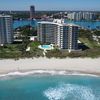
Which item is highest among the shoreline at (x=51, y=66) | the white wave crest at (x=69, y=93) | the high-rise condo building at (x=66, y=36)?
the high-rise condo building at (x=66, y=36)

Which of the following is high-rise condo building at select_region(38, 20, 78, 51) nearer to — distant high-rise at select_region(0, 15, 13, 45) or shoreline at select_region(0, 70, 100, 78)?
distant high-rise at select_region(0, 15, 13, 45)

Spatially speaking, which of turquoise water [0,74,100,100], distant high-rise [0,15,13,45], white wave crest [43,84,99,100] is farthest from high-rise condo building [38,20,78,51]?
white wave crest [43,84,99,100]

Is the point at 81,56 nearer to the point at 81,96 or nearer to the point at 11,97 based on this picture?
the point at 81,96

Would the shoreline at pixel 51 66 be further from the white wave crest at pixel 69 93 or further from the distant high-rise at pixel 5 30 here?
the distant high-rise at pixel 5 30

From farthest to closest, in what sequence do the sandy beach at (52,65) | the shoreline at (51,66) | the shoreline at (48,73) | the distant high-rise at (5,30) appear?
the distant high-rise at (5,30) → the sandy beach at (52,65) → the shoreline at (51,66) → the shoreline at (48,73)

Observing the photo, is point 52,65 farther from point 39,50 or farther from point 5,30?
point 5,30

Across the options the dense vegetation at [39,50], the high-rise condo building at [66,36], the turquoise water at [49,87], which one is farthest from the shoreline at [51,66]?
the high-rise condo building at [66,36]
